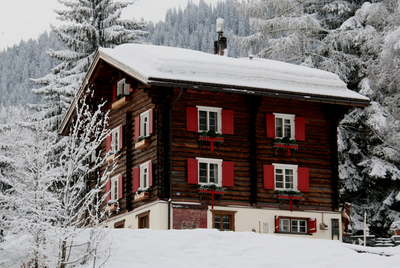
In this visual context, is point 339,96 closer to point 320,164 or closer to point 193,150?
point 320,164

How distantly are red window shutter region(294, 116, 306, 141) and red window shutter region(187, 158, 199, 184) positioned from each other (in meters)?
5.06

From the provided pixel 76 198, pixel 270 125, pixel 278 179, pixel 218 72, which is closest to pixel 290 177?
pixel 278 179

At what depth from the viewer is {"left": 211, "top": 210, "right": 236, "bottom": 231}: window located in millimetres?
29562

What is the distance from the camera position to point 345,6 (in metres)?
44.2

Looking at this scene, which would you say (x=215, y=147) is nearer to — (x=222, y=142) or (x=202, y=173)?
(x=222, y=142)

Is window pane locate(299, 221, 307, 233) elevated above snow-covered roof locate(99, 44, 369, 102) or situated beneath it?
situated beneath

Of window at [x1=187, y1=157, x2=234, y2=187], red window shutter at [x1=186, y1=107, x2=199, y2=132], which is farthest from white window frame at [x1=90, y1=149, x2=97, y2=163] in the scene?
window at [x1=187, y1=157, x2=234, y2=187]

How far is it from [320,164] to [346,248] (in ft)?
31.2

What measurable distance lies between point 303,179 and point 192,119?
5.62 meters

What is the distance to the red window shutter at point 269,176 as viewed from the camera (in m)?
30.7

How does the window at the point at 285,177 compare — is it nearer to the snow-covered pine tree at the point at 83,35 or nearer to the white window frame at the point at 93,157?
the white window frame at the point at 93,157

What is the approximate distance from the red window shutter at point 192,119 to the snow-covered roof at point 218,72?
1461 millimetres

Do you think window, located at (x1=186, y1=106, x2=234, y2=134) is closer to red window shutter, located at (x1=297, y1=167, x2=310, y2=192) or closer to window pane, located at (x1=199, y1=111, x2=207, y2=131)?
window pane, located at (x1=199, y1=111, x2=207, y2=131)

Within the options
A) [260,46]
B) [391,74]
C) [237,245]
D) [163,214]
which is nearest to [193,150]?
[163,214]
